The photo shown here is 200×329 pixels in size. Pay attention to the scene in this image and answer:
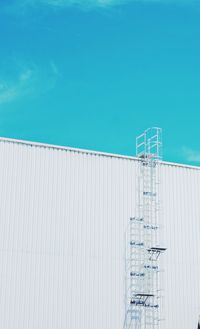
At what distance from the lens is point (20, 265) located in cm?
3509

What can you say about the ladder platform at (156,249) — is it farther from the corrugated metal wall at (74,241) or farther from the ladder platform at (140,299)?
the ladder platform at (140,299)

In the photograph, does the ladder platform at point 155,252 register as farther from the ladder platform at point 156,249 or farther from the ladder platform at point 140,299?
the ladder platform at point 140,299

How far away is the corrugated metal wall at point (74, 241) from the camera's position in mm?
34969

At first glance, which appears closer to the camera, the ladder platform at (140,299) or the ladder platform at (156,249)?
the ladder platform at (140,299)

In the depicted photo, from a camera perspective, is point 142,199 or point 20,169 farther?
point 142,199

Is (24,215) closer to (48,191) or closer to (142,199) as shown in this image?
(48,191)

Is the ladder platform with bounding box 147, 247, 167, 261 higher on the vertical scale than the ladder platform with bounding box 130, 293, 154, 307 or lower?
higher

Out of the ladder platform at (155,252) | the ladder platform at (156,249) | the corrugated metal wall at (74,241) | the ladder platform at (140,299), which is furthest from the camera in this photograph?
the ladder platform at (155,252)

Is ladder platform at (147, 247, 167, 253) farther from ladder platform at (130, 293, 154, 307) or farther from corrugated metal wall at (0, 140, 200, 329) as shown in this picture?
ladder platform at (130, 293, 154, 307)

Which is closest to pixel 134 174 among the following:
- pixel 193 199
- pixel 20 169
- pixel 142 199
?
pixel 142 199

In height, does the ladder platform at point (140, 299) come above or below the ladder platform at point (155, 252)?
below

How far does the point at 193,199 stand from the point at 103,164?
688 centimetres

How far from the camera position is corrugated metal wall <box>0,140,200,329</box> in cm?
3497

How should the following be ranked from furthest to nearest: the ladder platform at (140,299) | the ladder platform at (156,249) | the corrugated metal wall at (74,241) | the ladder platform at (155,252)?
1. the ladder platform at (155,252)
2. the ladder platform at (156,249)
3. the ladder platform at (140,299)
4. the corrugated metal wall at (74,241)
